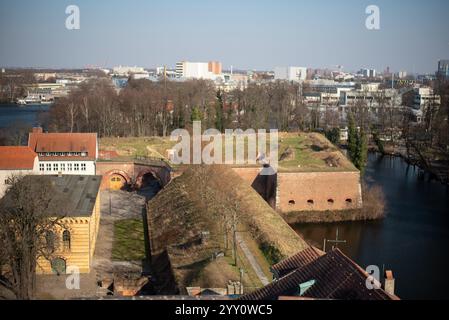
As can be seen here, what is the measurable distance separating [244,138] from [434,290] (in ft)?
45.4

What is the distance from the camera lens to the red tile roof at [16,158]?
55.3ft

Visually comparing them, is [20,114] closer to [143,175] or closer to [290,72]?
[143,175]

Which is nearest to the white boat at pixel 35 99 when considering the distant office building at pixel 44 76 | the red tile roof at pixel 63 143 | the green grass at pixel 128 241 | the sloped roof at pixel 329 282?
the distant office building at pixel 44 76

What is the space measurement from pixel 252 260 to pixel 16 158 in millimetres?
8997

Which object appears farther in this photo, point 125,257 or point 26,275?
point 125,257

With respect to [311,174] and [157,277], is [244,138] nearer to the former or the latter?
[311,174]

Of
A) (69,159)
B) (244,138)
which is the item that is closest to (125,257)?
(69,159)

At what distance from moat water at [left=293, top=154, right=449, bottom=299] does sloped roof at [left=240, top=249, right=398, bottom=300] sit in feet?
20.9

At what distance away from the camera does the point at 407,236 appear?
16.8m

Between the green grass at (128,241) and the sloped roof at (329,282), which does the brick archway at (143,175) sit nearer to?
the green grass at (128,241)

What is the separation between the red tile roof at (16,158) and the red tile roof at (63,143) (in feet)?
5.79

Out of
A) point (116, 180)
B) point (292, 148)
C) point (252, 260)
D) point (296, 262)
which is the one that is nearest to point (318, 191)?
point (292, 148)
